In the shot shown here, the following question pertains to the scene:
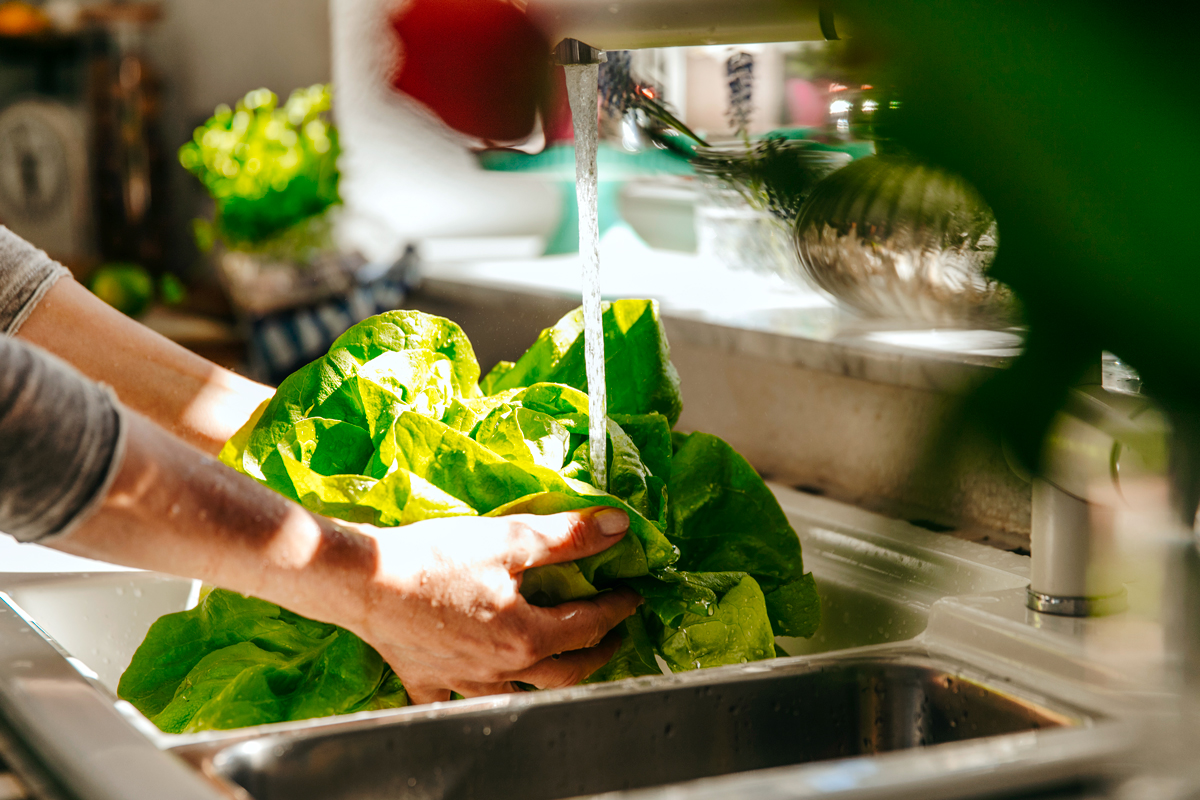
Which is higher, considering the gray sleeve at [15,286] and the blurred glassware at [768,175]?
the blurred glassware at [768,175]

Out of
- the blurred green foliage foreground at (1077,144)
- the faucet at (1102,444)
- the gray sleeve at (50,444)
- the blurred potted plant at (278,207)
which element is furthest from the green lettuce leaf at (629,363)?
the blurred potted plant at (278,207)

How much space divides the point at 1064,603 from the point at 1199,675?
45 centimetres

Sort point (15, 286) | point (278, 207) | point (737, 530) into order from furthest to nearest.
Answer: point (278, 207), point (15, 286), point (737, 530)

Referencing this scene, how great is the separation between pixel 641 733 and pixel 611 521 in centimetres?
11

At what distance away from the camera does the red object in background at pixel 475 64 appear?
0.82 ft

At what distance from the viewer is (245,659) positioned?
68 centimetres

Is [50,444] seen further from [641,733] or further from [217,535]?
[641,733]

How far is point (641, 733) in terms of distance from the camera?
58cm

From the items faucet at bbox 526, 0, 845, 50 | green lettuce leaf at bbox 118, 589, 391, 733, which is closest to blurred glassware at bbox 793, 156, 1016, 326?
faucet at bbox 526, 0, 845, 50

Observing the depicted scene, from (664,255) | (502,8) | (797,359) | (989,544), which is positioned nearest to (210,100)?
Result: (664,255)

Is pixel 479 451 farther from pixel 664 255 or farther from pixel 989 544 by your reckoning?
pixel 664 255

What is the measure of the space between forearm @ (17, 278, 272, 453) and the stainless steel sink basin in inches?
15.6

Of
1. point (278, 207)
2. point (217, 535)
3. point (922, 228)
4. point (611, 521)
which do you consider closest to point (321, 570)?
point (217, 535)

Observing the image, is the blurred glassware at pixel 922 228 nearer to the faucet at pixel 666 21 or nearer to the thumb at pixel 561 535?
the faucet at pixel 666 21
